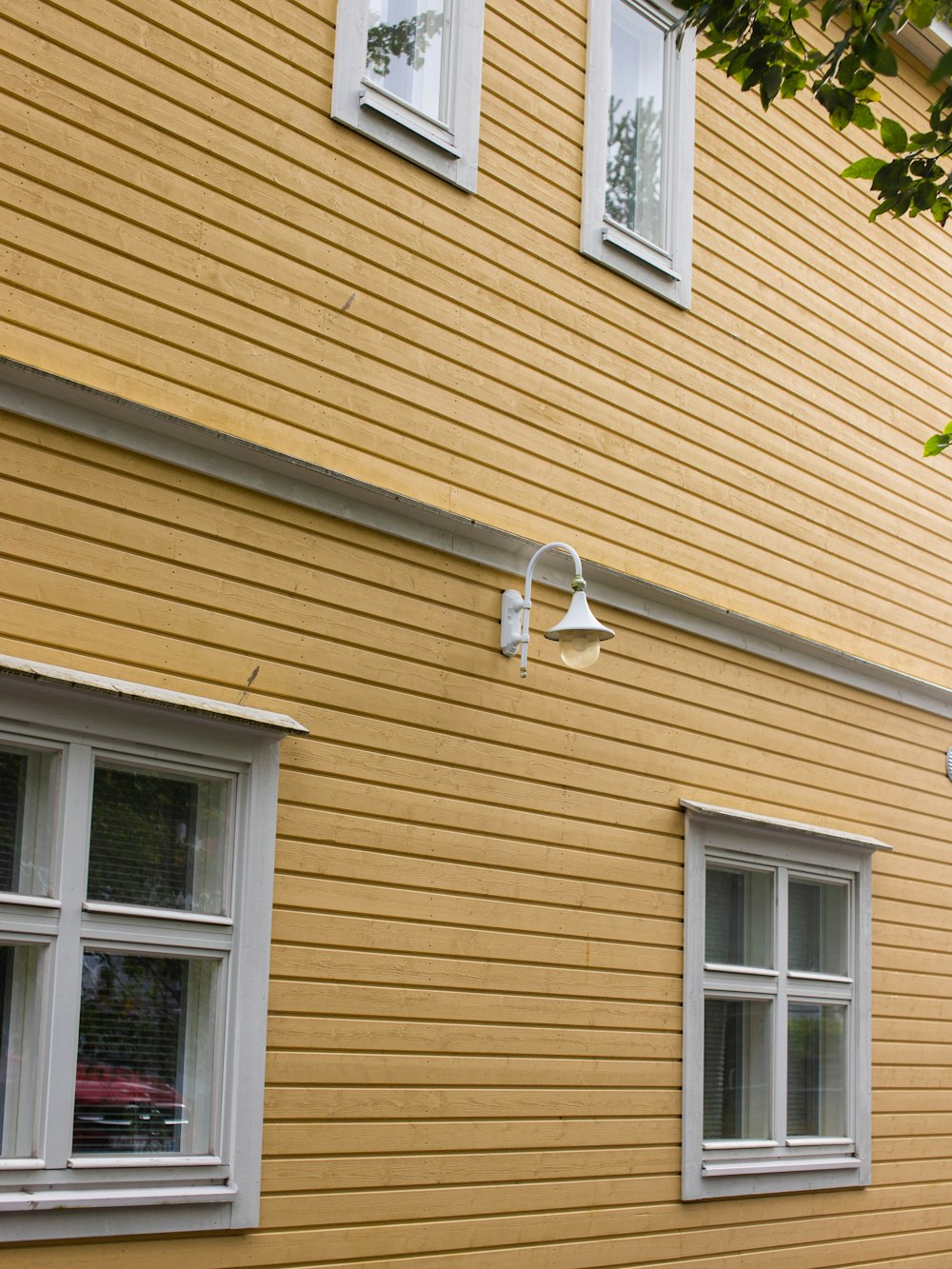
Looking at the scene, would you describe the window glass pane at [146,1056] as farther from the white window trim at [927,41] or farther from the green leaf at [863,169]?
the white window trim at [927,41]

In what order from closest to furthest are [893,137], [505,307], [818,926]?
1. [893,137]
2. [505,307]
3. [818,926]

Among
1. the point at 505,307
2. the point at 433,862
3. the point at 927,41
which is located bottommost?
the point at 433,862

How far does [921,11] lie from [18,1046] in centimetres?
464

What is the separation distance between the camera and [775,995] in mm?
7887

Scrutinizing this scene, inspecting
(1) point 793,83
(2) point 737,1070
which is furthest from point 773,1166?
(1) point 793,83

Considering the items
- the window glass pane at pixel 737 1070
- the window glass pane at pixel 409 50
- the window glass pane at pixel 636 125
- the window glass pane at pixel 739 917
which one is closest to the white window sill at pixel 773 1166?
the window glass pane at pixel 737 1070

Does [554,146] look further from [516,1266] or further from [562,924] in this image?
[516,1266]

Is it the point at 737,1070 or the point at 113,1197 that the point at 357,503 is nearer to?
the point at 113,1197

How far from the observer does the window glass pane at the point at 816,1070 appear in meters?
8.02

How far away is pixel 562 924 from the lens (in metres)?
6.66

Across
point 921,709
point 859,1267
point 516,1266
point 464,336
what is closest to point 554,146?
point 464,336

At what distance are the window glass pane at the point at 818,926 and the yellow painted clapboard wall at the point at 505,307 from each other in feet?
4.52

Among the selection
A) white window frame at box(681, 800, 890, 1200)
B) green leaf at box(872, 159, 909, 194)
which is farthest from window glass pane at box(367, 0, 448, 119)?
white window frame at box(681, 800, 890, 1200)

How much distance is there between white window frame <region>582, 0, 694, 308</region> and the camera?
7.38 metres
